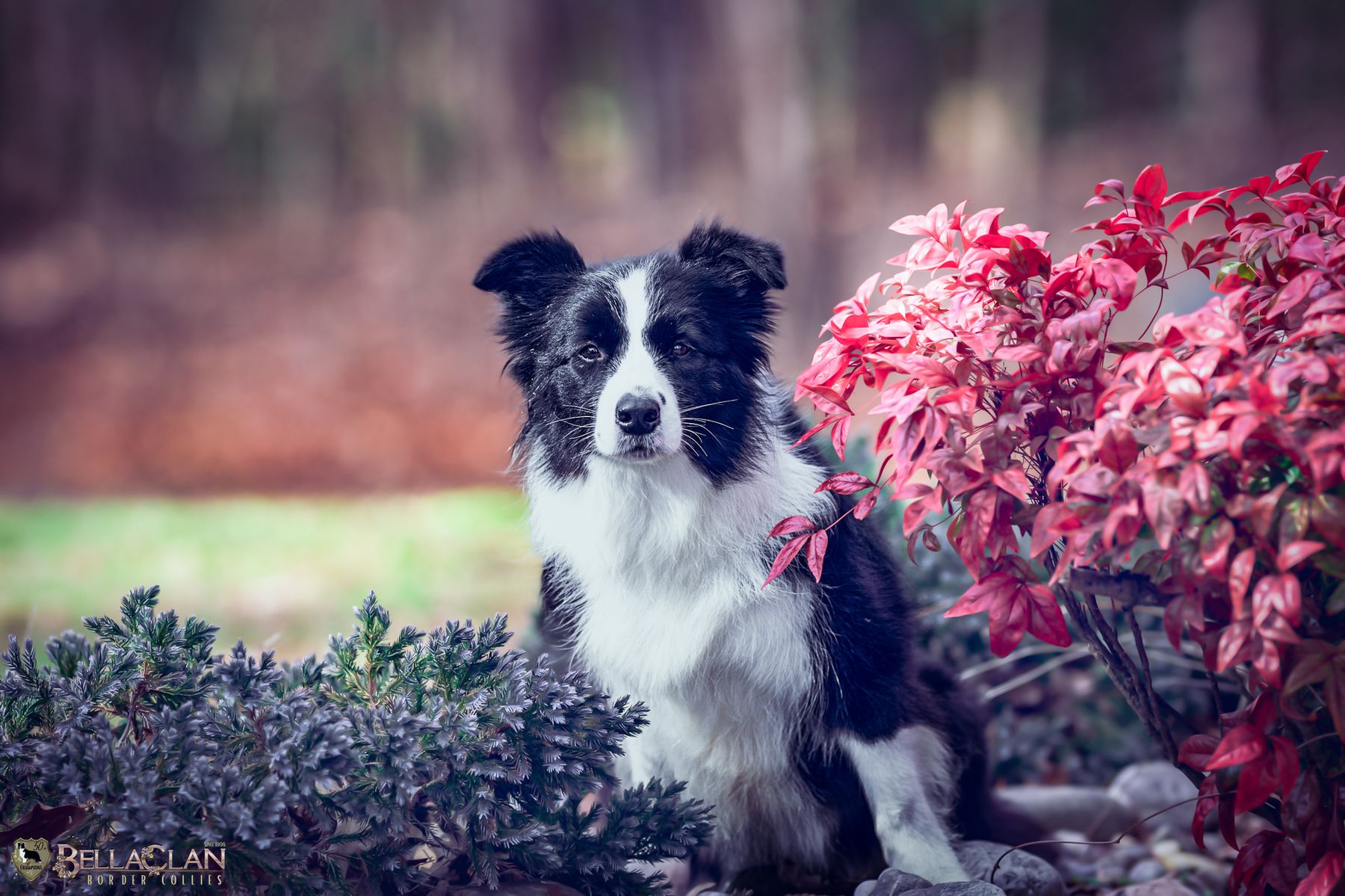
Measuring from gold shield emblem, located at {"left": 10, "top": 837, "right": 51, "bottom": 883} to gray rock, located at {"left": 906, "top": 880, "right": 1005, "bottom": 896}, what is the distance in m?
1.90

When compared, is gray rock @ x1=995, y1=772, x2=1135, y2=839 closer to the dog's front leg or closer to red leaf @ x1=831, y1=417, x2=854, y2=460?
the dog's front leg

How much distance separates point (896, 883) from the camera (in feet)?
7.93

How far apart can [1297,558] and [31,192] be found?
58.8 feet

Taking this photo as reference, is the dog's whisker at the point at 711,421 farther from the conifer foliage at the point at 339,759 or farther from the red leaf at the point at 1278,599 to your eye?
the red leaf at the point at 1278,599

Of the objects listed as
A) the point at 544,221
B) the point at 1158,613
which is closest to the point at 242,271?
the point at 544,221

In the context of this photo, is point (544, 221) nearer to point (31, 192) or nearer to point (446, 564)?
point (31, 192)

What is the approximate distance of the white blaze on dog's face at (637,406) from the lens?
2.39 meters

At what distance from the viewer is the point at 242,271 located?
51.6 feet

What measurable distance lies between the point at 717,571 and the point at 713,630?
0.48 feet

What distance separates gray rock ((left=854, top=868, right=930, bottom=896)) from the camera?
2.40m

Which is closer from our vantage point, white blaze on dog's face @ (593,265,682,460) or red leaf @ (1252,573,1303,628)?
red leaf @ (1252,573,1303,628)

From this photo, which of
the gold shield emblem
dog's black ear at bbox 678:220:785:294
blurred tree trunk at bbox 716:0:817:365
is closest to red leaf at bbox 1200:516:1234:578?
dog's black ear at bbox 678:220:785:294

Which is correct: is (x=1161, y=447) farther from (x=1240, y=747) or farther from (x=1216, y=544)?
(x=1240, y=747)

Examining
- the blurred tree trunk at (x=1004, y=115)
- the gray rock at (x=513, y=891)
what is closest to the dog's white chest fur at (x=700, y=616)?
the gray rock at (x=513, y=891)
